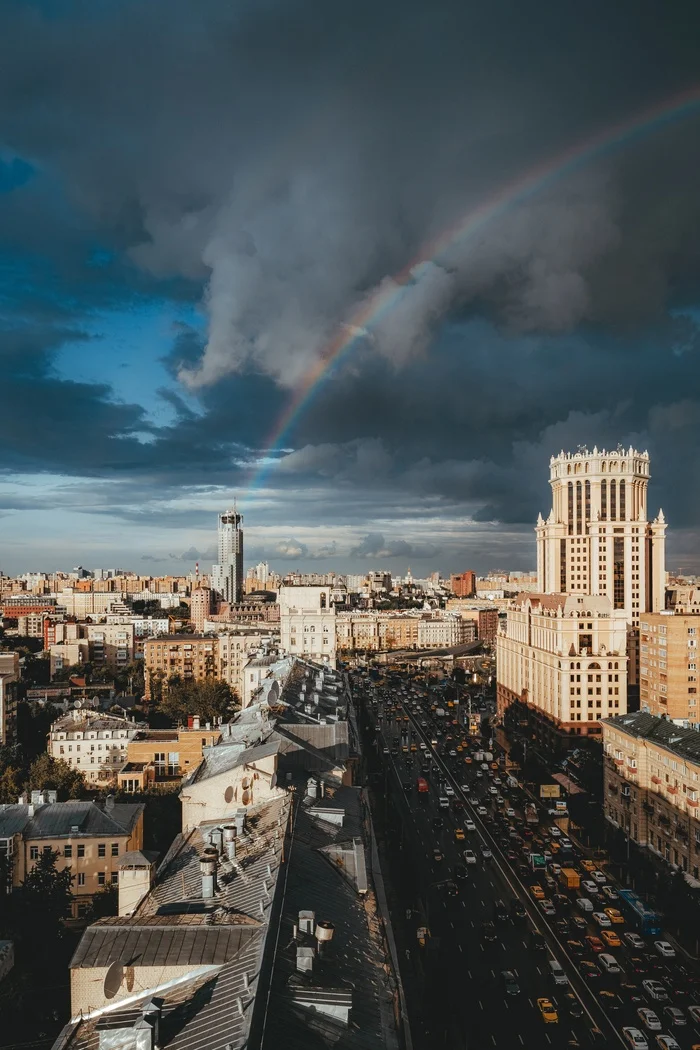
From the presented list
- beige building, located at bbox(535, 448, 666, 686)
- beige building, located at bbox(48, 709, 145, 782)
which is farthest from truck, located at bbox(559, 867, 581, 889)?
beige building, located at bbox(535, 448, 666, 686)

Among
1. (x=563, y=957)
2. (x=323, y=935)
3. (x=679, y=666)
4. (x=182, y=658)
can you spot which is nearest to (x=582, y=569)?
(x=679, y=666)

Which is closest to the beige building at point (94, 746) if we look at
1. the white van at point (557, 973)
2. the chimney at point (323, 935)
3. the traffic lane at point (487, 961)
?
the traffic lane at point (487, 961)

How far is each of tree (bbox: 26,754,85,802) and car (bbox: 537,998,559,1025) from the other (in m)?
22.1

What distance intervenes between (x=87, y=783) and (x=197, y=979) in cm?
3226

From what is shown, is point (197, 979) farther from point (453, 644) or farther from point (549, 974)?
point (453, 644)

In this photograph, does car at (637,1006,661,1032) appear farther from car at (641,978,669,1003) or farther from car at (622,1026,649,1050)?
car at (641,978,669,1003)

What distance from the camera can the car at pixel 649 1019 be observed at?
1789 centimetres

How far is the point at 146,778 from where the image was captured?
34.6 meters

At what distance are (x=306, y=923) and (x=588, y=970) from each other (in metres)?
14.0

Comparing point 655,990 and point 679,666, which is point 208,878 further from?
point 679,666

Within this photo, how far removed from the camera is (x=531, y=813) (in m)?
35.3

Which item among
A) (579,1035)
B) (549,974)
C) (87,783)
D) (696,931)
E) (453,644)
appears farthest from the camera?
(453,644)

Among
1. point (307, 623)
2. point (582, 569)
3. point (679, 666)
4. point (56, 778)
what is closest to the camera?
point (56, 778)

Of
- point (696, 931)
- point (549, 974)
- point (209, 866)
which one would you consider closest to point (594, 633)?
point (696, 931)
